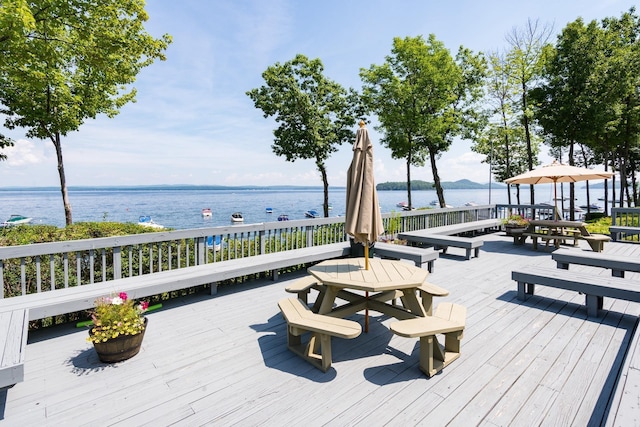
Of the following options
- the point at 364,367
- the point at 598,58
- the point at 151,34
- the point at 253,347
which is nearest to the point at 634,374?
the point at 364,367

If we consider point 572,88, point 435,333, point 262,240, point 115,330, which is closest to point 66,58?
point 262,240

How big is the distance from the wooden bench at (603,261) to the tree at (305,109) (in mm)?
11236

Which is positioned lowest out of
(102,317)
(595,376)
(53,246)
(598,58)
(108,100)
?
(595,376)

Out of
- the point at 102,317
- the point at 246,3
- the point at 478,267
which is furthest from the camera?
the point at 246,3

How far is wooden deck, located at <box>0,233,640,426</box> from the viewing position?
215 centimetres

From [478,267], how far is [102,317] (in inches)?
248

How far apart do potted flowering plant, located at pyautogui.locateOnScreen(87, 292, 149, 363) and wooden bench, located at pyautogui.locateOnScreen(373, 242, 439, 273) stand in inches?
173

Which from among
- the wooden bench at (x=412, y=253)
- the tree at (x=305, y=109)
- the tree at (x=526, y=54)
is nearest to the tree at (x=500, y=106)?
the tree at (x=526, y=54)

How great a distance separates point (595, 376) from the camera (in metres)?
2.59

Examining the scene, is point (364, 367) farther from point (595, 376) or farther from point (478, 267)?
point (478, 267)

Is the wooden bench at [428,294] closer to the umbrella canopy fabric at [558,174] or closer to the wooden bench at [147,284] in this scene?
the wooden bench at [147,284]

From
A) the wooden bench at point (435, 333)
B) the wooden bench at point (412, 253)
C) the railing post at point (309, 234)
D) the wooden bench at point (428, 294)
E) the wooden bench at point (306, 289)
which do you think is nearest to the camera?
the wooden bench at point (435, 333)

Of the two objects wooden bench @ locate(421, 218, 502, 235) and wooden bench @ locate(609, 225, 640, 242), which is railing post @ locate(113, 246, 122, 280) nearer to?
wooden bench @ locate(421, 218, 502, 235)

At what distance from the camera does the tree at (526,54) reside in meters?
15.4
